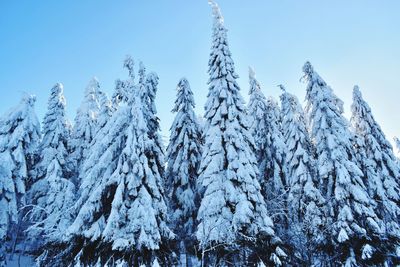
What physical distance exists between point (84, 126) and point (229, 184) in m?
19.7

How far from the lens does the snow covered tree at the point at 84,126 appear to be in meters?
27.5

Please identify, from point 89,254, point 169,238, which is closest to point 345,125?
point 169,238

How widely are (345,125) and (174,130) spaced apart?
1272cm

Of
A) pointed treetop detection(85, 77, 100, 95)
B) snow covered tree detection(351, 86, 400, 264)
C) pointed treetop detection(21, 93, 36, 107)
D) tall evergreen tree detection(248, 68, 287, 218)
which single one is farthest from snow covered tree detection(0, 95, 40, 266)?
snow covered tree detection(351, 86, 400, 264)

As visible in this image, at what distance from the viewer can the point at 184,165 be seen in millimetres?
20625

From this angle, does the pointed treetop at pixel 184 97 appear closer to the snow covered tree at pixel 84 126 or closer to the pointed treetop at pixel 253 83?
the pointed treetop at pixel 253 83

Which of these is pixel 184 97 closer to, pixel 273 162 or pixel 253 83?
pixel 253 83

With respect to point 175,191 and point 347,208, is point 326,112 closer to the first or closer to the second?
point 347,208

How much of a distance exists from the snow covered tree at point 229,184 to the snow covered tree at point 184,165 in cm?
401

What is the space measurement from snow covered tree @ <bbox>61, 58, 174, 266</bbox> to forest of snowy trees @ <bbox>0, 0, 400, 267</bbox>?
53 millimetres

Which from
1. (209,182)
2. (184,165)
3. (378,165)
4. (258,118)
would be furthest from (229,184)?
(378,165)

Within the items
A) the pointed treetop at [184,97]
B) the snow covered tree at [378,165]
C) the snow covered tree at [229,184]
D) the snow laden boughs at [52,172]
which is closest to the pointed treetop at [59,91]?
the snow laden boughs at [52,172]

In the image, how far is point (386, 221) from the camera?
22297 millimetres

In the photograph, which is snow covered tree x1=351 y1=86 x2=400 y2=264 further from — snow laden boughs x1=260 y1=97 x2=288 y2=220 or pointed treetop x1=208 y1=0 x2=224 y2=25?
pointed treetop x1=208 y1=0 x2=224 y2=25
